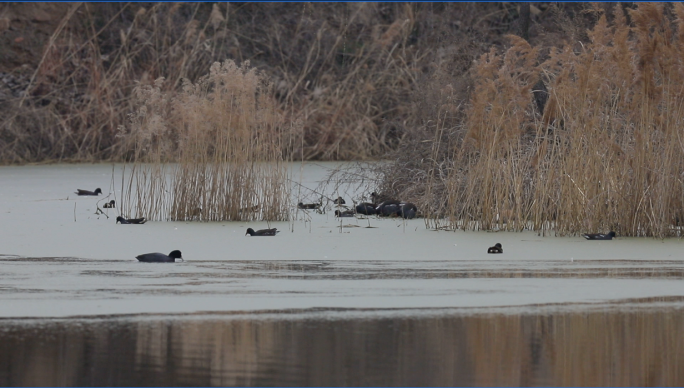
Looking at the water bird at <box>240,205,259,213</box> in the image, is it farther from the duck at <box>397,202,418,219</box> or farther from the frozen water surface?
the duck at <box>397,202,418,219</box>

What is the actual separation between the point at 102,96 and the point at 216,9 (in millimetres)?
3169

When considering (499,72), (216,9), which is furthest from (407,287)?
(216,9)

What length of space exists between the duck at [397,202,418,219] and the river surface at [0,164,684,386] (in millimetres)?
1092

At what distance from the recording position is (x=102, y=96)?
17938 mm

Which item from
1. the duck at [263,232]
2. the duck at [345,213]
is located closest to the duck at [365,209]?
the duck at [345,213]

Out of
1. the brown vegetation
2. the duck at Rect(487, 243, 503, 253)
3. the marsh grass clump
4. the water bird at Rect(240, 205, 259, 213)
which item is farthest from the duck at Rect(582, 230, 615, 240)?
the brown vegetation

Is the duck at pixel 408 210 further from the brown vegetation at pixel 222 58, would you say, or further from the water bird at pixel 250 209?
the brown vegetation at pixel 222 58

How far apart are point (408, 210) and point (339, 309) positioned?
4764 millimetres

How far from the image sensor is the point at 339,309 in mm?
5293

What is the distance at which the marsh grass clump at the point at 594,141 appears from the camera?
8281 mm

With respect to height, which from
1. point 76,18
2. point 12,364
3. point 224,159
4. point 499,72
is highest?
point 76,18

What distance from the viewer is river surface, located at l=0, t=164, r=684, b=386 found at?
4047mm

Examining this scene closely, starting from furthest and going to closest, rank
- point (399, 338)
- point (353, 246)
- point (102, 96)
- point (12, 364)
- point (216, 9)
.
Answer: point (216, 9) → point (102, 96) → point (353, 246) → point (399, 338) → point (12, 364)

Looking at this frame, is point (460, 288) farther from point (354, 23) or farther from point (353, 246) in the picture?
point (354, 23)
